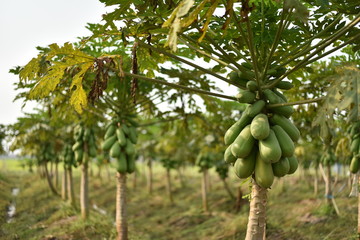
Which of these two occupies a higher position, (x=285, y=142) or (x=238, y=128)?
(x=238, y=128)

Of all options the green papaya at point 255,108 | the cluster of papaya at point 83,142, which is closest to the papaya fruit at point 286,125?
the green papaya at point 255,108

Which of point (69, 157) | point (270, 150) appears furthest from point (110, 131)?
point (69, 157)

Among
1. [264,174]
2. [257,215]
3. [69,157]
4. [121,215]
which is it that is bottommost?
[121,215]

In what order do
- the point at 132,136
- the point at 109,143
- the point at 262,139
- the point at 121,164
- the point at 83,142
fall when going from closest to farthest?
the point at 262,139
the point at 121,164
the point at 109,143
the point at 132,136
the point at 83,142

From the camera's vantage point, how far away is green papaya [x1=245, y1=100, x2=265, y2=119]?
311 cm

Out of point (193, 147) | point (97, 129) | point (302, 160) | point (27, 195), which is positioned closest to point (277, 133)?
point (97, 129)

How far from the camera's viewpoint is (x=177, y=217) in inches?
535

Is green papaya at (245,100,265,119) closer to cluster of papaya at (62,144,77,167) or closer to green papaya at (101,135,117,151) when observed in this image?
green papaya at (101,135,117,151)

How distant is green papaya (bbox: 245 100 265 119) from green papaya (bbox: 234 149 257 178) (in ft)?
1.10

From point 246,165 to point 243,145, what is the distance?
7.6 inches

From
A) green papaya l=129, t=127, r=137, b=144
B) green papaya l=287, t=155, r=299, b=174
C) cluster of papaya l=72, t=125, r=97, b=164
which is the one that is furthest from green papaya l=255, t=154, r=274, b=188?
cluster of papaya l=72, t=125, r=97, b=164

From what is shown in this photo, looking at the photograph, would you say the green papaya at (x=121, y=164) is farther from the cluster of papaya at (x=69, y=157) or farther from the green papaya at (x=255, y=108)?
the cluster of papaya at (x=69, y=157)

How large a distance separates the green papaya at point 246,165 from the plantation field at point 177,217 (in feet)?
3.58

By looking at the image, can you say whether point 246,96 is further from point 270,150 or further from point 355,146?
point 355,146
